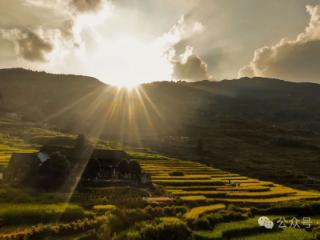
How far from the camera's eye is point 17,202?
3741cm

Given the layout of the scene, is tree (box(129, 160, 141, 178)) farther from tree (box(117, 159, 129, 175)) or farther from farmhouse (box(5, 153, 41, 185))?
farmhouse (box(5, 153, 41, 185))

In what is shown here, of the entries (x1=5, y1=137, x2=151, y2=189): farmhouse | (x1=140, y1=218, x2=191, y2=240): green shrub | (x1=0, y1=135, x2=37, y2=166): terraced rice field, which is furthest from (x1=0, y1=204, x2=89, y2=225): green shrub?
(x1=0, y1=135, x2=37, y2=166): terraced rice field

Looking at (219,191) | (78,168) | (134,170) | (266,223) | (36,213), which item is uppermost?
(36,213)

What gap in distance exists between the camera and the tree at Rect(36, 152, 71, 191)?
162ft

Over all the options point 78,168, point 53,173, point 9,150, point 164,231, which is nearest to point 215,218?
point 164,231

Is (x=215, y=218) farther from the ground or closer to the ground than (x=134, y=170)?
closer to the ground

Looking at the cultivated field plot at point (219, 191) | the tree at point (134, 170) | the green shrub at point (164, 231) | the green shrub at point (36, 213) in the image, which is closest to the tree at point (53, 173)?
the tree at point (134, 170)

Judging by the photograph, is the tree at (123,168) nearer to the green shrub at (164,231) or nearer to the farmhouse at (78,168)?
the farmhouse at (78,168)

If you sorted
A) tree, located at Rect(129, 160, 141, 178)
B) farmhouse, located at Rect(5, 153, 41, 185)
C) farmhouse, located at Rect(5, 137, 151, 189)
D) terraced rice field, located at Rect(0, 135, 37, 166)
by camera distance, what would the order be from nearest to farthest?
farmhouse, located at Rect(5, 153, 41, 185) → farmhouse, located at Rect(5, 137, 151, 189) → tree, located at Rect(129, 160, 141, 178) → terraced rice field, located at Rect(0, 135, 37, 166)

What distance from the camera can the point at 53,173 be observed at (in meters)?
51.6

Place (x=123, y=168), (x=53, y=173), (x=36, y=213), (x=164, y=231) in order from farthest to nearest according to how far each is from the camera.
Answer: (x=123, y=168)
(x=53, y=173)
(x=36, y=213)
(x=164, y=231)

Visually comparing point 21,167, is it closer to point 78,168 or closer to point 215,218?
point 78,168

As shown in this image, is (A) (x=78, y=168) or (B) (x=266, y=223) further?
(A) (x=78, y=168)

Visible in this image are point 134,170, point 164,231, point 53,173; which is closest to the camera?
point 164,231
